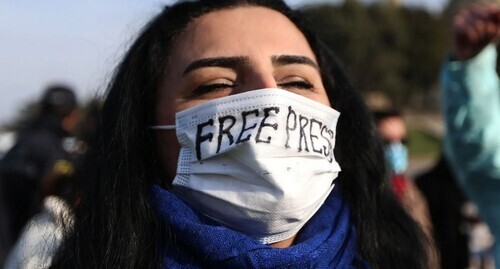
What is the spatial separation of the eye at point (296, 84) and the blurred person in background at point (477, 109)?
17.9 inches

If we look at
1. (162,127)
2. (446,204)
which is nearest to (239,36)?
(162,127)

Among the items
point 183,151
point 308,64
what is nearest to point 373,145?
point 308,64

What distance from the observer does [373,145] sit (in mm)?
2180

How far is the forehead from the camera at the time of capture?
175 cm

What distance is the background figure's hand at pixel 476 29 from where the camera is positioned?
1.82 metres

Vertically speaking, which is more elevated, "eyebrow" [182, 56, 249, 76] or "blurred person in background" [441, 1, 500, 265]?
"eyebrow" [182, 56, 249, 76]

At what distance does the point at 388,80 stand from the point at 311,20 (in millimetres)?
36094

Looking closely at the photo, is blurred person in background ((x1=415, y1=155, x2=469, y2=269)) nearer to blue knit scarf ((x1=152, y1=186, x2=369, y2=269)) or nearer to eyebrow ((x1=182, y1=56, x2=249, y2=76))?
blue knit scarf ((x1=152, y1=186, x2=369, y2=269))

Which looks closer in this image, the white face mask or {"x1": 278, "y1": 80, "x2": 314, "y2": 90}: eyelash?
the white face mask

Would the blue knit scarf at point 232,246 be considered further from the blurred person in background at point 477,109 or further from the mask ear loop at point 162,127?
the blurred person in background at point 477,109

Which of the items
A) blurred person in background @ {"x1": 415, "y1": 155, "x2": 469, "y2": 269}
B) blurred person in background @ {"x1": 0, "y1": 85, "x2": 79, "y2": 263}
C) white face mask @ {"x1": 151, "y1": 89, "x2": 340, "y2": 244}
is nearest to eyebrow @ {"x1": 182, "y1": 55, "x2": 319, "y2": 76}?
white face mask @ {"x1": 151, "y1": 89, "x2": 340, "y2": 244}

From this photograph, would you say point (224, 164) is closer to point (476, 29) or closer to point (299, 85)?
point (299, 85)

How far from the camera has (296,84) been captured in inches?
71.8

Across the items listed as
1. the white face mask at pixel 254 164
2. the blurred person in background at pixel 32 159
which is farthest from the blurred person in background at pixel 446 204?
the white face mask at pixel 254 164
